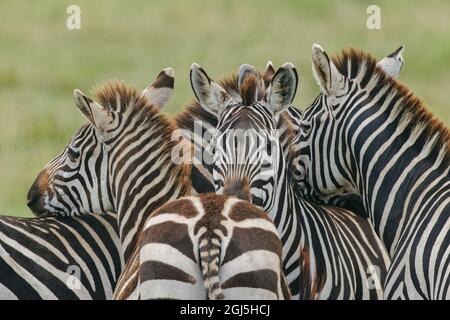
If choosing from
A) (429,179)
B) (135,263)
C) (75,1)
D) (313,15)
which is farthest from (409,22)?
(135,263)

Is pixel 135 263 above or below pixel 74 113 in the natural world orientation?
below

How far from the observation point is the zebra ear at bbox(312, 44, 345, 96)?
26.7ft

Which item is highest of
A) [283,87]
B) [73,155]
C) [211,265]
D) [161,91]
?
[161,91]

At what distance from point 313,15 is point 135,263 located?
17.9 metres

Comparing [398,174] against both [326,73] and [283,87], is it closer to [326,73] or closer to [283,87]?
[326,73]

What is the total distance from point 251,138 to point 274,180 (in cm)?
32

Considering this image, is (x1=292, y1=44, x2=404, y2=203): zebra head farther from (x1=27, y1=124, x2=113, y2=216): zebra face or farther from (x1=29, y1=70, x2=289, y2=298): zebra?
(x1=27, y1=124, x2=113, y2=216): zebra face

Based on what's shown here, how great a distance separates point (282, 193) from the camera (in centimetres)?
816

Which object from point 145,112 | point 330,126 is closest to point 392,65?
point 330,126

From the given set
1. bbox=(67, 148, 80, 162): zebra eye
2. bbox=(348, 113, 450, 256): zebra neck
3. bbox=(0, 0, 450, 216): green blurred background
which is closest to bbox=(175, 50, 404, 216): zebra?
bbox=(348, 113, 450, 256): zebra neck

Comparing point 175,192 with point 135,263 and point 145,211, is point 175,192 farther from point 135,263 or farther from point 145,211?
point 135,263
